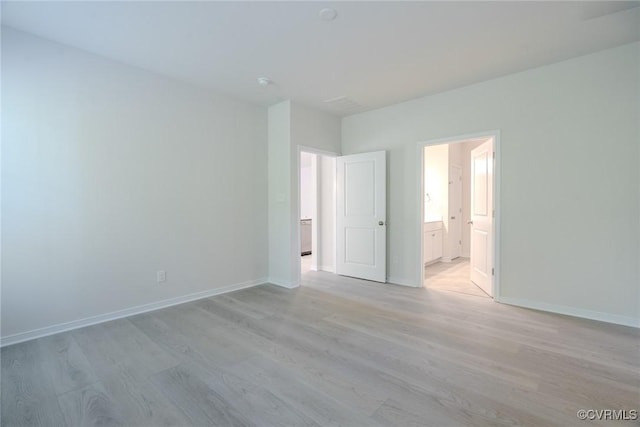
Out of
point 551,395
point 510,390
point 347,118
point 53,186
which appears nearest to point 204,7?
point 53,186

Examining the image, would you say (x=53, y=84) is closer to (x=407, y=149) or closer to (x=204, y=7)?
(x=204, y=7)

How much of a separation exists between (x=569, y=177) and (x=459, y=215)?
12.7ft

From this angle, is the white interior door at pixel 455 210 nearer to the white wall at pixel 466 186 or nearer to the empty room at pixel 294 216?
the white wall at pixel 466 186

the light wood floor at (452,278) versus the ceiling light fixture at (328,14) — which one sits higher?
the ceiling light fixture at (328,14)

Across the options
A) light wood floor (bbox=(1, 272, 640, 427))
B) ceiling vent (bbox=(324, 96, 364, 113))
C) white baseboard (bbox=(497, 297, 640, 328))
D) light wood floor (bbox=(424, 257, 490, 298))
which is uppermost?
ceiling vent (bbox=(324, 96, 364, 113))

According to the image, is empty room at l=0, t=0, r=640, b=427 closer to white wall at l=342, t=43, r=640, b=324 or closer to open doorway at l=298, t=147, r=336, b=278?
white wall at l=342, t=43, r=640, b=324

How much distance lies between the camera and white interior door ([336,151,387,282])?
453 cm

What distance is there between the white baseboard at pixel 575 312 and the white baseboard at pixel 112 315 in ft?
11.3

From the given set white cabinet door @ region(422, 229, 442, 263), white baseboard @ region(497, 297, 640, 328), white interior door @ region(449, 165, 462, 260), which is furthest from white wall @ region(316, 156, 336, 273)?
white interior door @ region(449, 165, 462, 260)

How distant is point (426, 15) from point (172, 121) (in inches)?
114

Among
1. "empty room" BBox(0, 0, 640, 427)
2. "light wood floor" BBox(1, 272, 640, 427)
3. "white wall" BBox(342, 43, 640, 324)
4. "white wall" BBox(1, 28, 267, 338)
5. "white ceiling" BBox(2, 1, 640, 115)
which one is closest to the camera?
→ "light wood floor" BBox(1, 272, 640, 427)

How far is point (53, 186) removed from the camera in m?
2.70

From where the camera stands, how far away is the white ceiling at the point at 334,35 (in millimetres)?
2264

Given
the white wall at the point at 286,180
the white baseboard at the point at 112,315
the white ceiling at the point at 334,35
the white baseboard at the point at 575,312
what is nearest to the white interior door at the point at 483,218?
the white baseboard at the point at 575,312
